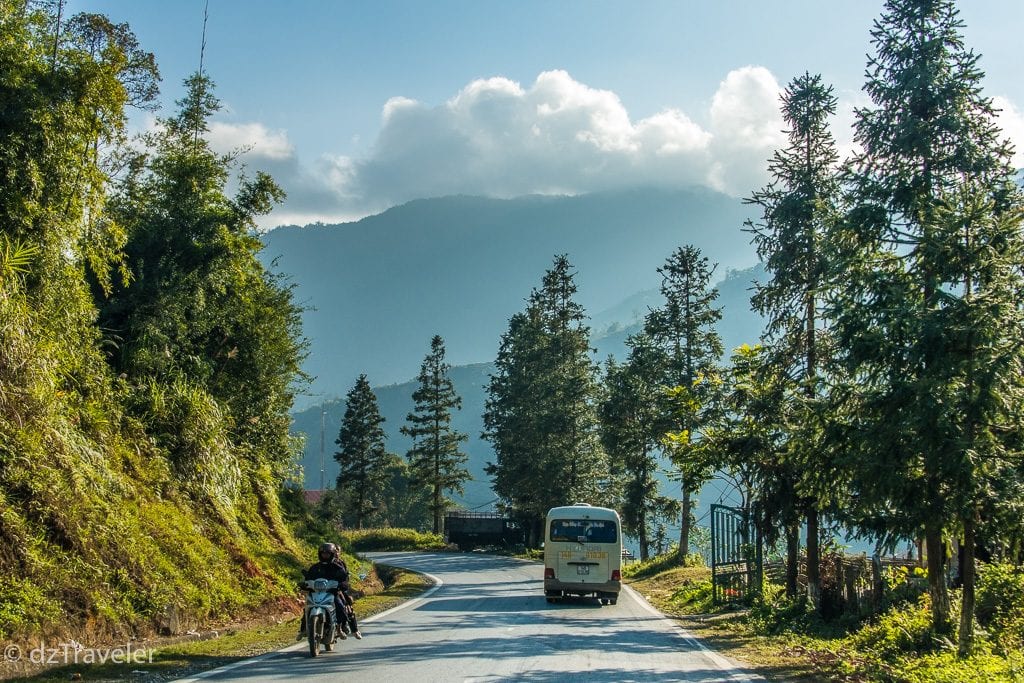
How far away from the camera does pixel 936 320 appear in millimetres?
10797

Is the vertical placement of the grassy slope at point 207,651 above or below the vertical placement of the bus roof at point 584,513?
below

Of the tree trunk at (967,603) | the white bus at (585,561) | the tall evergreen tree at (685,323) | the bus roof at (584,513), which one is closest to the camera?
the tree trunk at (967,603)

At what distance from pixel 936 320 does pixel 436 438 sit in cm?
6115

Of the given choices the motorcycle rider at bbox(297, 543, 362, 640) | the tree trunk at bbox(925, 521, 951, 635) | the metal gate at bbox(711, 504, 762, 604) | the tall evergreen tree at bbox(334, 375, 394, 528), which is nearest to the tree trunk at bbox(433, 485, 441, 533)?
the tall evergreen tree at bbox(334, 375, 394, 528)

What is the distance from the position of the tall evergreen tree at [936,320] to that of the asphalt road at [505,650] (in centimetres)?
351

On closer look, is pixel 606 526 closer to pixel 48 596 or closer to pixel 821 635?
pixel 821 635

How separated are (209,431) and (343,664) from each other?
9.59m

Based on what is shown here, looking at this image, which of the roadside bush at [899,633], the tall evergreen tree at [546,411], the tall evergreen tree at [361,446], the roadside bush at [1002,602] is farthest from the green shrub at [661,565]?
the tall evergreen tree at [361,446]

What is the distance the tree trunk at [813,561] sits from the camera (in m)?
17.2

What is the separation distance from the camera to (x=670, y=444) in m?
19.7

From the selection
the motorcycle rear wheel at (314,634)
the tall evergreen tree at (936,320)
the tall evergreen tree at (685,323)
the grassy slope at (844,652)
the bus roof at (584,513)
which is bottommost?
the grassy slope at (844,652)

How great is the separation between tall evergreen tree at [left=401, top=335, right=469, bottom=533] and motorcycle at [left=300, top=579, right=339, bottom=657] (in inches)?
2253

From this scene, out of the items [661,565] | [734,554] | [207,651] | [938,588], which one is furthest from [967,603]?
[661,565]

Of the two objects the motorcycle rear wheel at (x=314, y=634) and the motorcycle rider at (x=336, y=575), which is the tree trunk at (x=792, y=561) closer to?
the motorcycle rider at (x=336, y=575)
